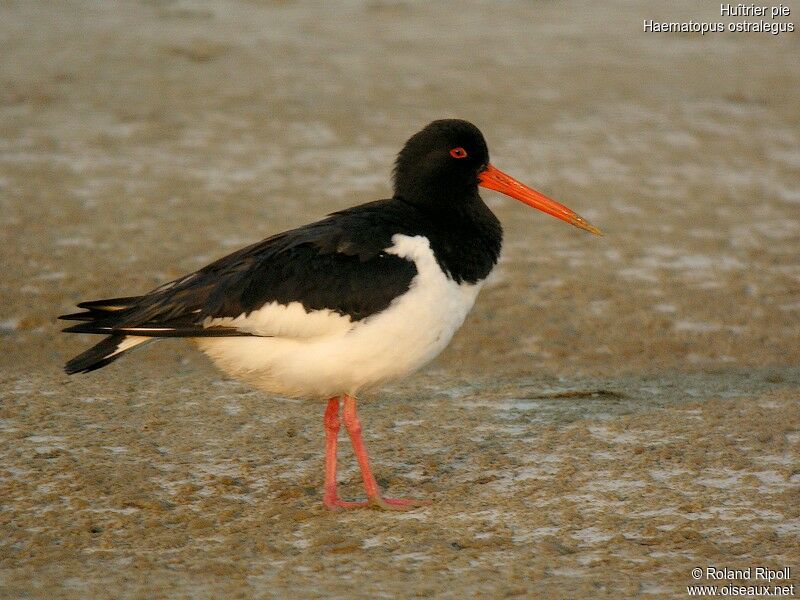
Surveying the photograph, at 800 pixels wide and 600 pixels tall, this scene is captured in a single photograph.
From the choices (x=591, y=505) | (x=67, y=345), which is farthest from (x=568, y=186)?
(x=591, y=505)

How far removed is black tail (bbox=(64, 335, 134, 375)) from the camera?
5512mm

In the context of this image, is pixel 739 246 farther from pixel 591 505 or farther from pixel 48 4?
pixel 48 4

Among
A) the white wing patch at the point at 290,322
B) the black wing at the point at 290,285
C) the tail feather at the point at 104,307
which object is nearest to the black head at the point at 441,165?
the black wing at the point at 290,285

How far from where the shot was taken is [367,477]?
18.5 feet

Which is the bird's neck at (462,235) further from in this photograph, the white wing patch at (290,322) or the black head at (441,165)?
the white wing patch at (290,322)

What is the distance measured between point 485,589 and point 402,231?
1.71 metres

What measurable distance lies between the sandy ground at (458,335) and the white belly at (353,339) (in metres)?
0.58

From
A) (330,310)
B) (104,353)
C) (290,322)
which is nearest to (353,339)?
(330,310)

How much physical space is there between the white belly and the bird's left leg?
0.21 metres

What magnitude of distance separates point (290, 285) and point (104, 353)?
870mm

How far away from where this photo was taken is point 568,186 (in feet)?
34.6

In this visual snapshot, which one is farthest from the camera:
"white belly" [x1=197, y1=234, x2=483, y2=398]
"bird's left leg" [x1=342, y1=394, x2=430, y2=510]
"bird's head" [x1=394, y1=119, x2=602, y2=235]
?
"bird's head" [x1=394, y1=119, x2=602, y2=235]

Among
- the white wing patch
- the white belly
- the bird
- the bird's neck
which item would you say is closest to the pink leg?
the bird

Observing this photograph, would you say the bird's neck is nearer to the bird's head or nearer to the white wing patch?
the bird's head
